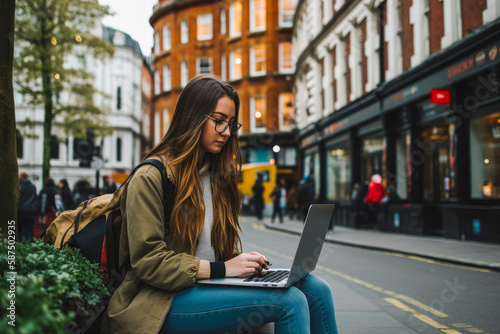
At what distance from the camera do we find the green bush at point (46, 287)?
117 cm

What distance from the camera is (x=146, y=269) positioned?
2.10m

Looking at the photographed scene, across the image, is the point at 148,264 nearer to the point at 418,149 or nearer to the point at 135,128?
the point at 418,149

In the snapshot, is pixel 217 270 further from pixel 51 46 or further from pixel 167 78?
pixel 167 78

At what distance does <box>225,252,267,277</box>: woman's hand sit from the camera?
2277 mm

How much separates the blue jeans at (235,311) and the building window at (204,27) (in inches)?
1700

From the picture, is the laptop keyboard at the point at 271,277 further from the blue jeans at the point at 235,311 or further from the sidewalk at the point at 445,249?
the sidewalk at the point at 445,249

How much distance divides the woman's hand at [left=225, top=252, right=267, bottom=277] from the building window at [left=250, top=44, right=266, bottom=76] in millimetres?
37331

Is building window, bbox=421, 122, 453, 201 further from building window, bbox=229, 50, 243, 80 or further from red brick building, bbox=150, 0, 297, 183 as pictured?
building window, bbox=229, 50, 243, 80

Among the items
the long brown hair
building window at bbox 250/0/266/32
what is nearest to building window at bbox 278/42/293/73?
building window at bbox 250/0/266/32

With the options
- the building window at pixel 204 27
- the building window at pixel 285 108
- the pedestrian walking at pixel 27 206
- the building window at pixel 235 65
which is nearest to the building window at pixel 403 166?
the pedestrian walking at pixel 27 206

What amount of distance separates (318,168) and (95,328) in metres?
26.5

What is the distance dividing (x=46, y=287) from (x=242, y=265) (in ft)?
3.01

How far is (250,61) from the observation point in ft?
130

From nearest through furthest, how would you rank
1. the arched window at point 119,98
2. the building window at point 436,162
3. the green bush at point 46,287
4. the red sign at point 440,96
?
the green bush at point 46,287
the red sign at point 440,96
the building window at point 436,162
the arched window at point 119,98
